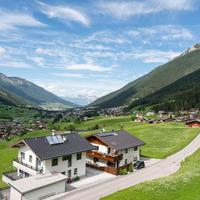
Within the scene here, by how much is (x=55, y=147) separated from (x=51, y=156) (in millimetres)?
3531

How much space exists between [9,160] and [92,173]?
35.9 meters

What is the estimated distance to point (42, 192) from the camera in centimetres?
4794

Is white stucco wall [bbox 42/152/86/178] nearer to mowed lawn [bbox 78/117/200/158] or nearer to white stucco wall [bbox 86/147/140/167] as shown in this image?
white stucco wall [bbox 86/147/140/167]

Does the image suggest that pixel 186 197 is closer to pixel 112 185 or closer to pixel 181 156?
pixel 112 185

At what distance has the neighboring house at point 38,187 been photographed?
45.8m

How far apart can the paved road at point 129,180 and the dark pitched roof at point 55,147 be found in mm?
8083

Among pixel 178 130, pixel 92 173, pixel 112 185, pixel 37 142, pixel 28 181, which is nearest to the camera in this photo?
Answer: pixel 28 181

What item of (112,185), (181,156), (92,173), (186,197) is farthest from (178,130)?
(186,197)

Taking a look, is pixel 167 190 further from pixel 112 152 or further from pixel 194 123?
pixel 194 123

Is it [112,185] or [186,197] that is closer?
[186,197]

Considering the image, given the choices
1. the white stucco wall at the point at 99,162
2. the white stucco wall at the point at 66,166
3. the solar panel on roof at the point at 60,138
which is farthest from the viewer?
the white stucco wall at the point at 99,162

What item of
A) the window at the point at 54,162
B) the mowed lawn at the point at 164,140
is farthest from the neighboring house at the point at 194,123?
the window at the point at 54,162

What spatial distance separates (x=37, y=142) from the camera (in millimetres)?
57906

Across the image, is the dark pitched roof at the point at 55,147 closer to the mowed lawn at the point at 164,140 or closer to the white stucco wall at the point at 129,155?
the white stucco wall at the point at 129,155
